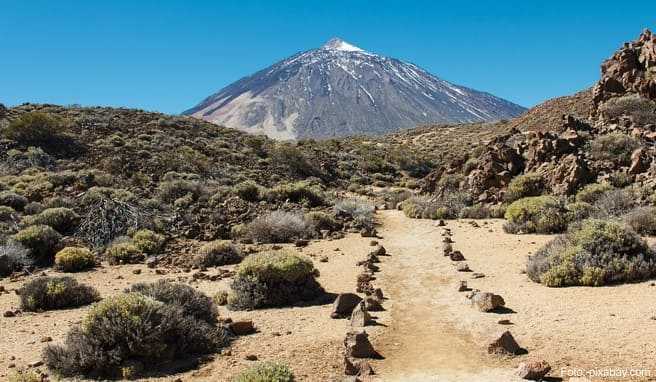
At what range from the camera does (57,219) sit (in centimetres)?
1551

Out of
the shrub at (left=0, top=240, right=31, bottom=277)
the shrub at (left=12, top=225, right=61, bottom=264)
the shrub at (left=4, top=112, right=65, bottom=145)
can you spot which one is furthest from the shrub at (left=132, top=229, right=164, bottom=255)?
the shrub at (left=4, top=112, right=65, bottom=145)

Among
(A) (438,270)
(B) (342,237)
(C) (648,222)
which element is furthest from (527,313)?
(B) (342,237)

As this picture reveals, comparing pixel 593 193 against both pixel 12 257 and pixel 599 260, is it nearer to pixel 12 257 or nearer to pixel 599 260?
pixel 599 260

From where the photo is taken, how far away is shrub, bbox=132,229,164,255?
1395 centimetres

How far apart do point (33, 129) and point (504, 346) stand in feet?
97.3

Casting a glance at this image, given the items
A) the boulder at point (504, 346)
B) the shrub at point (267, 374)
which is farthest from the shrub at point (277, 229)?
the shrub at point (267, 374)

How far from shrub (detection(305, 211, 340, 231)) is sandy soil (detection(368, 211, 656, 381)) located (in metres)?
5.70

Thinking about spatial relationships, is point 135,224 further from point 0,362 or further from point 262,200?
point 0,362

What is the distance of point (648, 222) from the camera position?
36.8 ft

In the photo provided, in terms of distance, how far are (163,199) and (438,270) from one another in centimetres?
1258

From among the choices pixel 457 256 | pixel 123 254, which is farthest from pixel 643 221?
pixel 123 254

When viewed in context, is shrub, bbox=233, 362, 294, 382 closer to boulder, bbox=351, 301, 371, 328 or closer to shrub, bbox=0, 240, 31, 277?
boulder, bbox=351, 301, 371, 328

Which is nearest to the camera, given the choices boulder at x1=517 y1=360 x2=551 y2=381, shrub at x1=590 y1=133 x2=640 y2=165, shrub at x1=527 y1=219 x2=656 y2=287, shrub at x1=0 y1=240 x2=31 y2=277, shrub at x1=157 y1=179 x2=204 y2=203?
boulder at x1=517 y1=360 x2=551 y2=381

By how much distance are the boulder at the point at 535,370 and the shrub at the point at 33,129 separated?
2927 centimetres
